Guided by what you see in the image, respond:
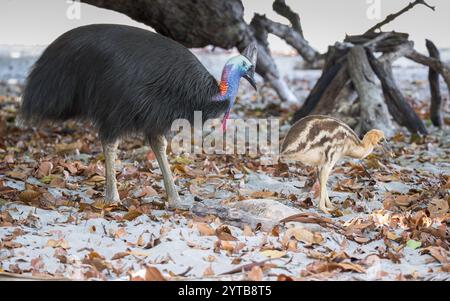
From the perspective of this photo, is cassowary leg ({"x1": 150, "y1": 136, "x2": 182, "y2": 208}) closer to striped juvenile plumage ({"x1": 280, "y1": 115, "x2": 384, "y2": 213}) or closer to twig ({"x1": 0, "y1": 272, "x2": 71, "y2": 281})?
striped juvenile plumage ({"x1": 280, "y1": 115, "x2": 384, "y2": 213})

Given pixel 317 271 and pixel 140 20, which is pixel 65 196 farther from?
pixel 140 20

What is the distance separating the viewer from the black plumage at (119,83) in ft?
13.8

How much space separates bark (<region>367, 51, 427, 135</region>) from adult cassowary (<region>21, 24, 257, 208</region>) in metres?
2.98

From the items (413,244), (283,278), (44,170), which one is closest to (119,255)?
(283,278)

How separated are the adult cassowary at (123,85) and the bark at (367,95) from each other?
259 centimetres

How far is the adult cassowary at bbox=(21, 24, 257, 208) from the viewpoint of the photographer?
4199 millimetres

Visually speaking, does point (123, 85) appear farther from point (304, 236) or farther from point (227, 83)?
point (304, 236)

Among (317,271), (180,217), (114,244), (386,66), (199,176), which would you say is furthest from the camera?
(386,66)

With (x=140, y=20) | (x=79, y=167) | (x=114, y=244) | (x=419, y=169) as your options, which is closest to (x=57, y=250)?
(x=114, y=244)

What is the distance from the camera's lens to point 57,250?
11.5 feet

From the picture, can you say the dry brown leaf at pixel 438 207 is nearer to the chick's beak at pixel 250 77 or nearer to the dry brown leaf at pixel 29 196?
the chick's beak at pixel 250 77

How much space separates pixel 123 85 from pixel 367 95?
10.7 ft
